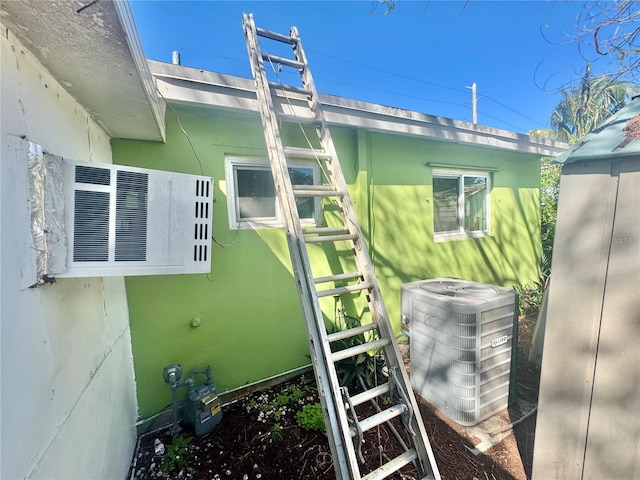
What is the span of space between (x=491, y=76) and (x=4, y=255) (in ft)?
29.5

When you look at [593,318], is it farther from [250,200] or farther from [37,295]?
[250,200]

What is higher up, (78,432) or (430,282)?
(430,282)

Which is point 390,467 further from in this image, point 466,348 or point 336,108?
point 336,108

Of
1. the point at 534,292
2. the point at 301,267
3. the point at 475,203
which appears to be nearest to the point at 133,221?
the point at 301,267

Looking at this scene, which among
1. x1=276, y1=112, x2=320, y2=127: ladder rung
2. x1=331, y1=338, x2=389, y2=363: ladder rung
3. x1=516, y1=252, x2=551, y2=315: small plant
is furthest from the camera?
x1=516, y1=252, x2=551, y2=315: small plant

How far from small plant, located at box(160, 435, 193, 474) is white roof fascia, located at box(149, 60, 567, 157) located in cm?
274

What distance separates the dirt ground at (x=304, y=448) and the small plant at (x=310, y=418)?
0.16 feet

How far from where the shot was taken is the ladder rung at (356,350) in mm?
1480

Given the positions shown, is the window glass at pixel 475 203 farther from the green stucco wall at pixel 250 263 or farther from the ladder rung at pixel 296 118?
the ladder rung at pixel 296 118

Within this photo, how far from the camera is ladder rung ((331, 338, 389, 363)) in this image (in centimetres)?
148

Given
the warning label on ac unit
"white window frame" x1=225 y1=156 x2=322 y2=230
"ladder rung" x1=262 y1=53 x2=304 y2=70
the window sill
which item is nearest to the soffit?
"white window frame" x1=225 y1=156 x2=322 y2=230

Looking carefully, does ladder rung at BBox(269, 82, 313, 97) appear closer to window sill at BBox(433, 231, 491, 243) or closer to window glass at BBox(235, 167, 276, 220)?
window glass at BBox(235, 167, 276, 220)

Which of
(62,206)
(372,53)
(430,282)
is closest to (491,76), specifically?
(372,53)

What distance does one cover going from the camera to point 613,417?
1170 mm
